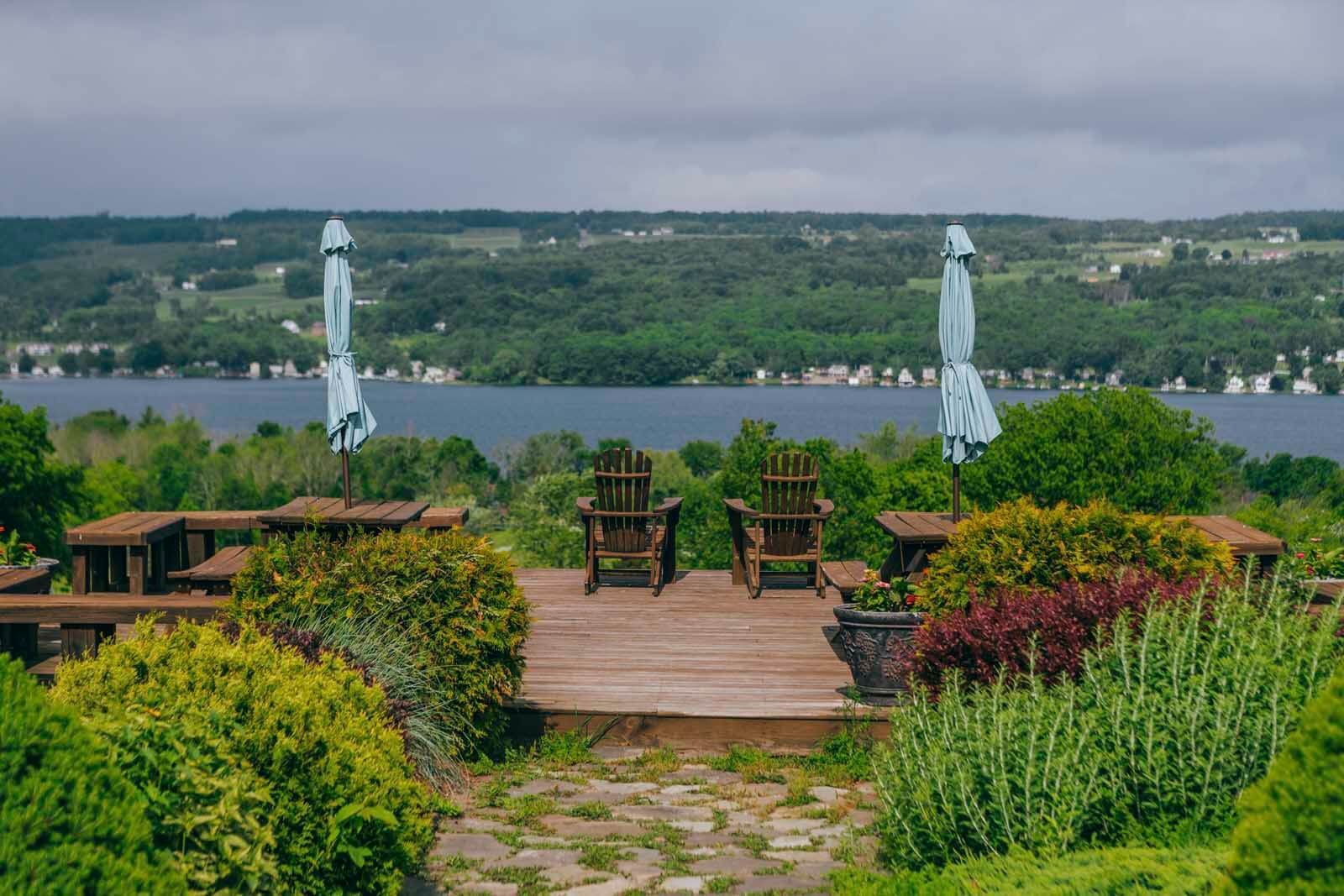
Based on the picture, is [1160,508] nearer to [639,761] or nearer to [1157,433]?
[1157,433]

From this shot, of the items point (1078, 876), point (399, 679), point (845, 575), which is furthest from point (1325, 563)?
point (399, 679)

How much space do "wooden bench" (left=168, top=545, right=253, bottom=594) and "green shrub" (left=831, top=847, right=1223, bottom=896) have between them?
3.78m

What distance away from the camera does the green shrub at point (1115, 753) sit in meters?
3.10

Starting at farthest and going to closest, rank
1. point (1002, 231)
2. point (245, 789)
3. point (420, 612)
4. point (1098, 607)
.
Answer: point (1002, 231) → point (420, 612) → point (1098, 607) → point (245, 789)

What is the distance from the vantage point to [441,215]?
8012 cm

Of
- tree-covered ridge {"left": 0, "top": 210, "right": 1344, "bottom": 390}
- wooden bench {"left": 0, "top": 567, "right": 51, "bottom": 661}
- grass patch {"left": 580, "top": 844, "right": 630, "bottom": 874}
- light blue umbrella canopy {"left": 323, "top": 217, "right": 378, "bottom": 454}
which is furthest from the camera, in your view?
tree-covered ridge {"left": 0, "top": 210, "right": 1344, "bottom": 390}

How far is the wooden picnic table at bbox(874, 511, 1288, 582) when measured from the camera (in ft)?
19.6

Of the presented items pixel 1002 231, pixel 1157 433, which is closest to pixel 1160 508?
pixel 1157 433

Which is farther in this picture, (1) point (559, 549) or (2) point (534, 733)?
(1) point (559, 549)

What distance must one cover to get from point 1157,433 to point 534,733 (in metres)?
10.7

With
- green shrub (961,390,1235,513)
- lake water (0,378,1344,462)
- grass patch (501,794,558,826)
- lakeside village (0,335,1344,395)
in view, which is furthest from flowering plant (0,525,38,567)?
lake water (0,378,1344,462)

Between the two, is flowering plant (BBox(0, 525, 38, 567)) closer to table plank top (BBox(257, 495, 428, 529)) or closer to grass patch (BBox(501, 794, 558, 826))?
table plank top (BBox(257, 495, 428, 529))

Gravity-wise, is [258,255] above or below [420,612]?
above

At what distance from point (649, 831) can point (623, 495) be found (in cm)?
410
